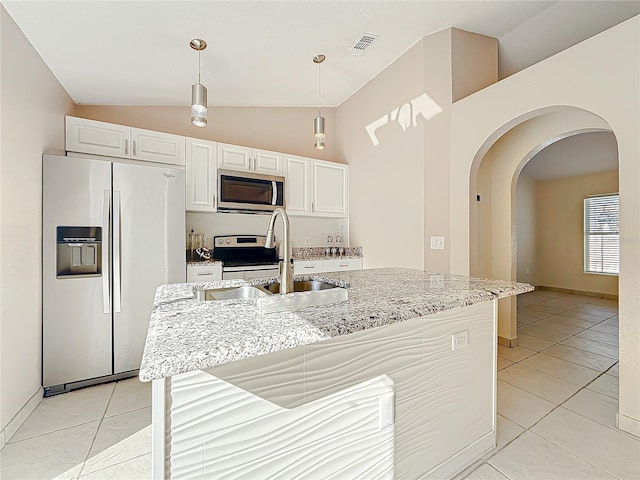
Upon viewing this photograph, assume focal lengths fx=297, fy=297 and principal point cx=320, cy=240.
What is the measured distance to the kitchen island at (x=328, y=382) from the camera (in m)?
0.78

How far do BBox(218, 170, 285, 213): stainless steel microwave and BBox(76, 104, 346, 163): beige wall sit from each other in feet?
2.26

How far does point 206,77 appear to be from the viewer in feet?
9.70

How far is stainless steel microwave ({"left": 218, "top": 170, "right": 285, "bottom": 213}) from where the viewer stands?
130 inches

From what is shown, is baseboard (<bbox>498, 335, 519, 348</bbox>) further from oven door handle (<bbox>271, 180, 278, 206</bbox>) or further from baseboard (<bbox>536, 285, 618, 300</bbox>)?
baseboard (<bbox>536, 285, 618, 300</bbox>)

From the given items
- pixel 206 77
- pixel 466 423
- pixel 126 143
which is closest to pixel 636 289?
→ pixel 466 423

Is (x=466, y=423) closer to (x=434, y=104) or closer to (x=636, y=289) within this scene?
(x=636, y=289)

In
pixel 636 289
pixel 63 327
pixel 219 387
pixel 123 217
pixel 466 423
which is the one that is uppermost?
pixel 123 217

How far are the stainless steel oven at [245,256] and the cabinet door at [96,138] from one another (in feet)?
4.27

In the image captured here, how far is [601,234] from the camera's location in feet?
18.4

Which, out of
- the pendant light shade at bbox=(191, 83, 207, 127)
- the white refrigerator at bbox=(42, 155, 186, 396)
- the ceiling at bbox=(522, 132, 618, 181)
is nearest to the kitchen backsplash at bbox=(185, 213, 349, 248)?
the white refrigerator at bbox=(42, 155, 186, 396)

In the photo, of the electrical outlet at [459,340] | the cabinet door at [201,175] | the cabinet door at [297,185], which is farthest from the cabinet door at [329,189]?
the electrical outlet at [459,340]

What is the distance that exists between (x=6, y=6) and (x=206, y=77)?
55.8 inches

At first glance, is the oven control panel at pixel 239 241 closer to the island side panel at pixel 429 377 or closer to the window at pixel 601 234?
the island side panel at pixel 429 377

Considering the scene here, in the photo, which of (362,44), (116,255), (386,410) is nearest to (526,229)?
Result: (362,44)
